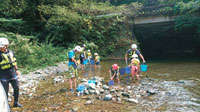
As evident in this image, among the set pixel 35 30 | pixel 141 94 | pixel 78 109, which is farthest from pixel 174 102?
pixel 35 30

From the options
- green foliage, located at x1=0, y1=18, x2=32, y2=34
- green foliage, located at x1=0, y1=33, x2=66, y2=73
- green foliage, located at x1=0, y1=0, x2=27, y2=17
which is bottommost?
green foliage, located at x1=0, y1=33, x2=66, y2=73

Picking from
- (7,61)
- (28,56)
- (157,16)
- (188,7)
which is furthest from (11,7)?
(188,7)

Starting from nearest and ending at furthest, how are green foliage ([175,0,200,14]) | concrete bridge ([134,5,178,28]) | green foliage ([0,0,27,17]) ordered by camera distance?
green foliage ([0,0,27,17]), green foliage ([175,0,200,14]), concrete bridge ([134,5,178,28])

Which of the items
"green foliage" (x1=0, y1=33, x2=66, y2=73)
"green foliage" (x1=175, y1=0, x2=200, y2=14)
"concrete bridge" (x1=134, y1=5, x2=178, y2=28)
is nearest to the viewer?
"green foliage" (x1=0, y1=33, x2=66, y2=73)

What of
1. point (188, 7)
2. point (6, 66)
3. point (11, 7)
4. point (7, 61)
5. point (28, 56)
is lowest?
point (28, 56)

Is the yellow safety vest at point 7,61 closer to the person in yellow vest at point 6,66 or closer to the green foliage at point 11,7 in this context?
the person in yellow vest at point 6,66

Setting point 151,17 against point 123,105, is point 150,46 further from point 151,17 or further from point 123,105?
point 123,105

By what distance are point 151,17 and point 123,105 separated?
54.2ft

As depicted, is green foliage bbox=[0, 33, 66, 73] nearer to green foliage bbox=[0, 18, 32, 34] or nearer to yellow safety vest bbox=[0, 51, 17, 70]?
green foliage bbox=[0, 18, 32, 34]

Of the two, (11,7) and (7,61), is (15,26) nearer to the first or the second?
(11,7)

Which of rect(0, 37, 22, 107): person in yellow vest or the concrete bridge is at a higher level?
the concrete bridge

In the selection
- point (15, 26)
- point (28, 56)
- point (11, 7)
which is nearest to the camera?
point (28, 56)

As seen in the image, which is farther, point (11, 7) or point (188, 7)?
point (188, 7)

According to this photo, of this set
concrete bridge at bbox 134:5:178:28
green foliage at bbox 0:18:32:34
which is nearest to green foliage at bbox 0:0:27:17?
green foliage at bbox 0:18:32:34
